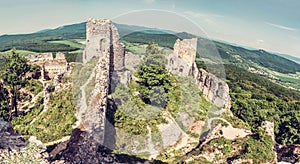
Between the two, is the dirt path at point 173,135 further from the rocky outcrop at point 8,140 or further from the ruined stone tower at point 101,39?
the rocky outcrop at point 8,140

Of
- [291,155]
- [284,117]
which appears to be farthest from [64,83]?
[284,117]

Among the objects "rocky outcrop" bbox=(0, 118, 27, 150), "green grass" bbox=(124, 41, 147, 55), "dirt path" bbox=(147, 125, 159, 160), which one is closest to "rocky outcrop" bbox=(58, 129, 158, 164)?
"rocky outcrop" bbox=(0, 118, 27, 150)

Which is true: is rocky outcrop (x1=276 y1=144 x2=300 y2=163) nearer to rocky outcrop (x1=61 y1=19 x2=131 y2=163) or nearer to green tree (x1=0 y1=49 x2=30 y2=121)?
rocky outcrop (x1=61 y1=19 x2=131 y2=163)

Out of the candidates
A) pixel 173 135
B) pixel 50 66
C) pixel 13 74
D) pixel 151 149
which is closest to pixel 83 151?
pixel 151 149

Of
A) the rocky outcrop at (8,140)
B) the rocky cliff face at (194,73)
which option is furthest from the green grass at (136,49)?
the rocky outcrop at (8,140)

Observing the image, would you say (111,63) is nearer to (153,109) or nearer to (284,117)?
(153,109)

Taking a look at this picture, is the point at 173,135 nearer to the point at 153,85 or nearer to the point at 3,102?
the point at 153,85
